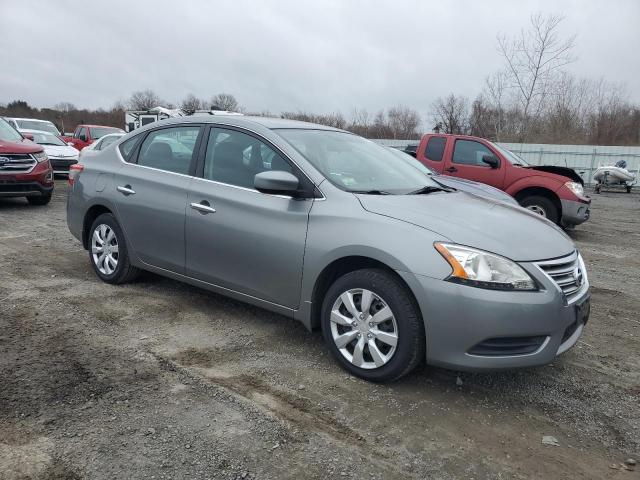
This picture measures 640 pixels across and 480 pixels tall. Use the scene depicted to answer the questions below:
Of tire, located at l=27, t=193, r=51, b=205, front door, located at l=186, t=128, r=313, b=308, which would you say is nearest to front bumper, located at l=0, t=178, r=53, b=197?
tire, located at l=27, t=193, r=51, b=205

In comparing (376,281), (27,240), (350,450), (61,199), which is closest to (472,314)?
(376,281)

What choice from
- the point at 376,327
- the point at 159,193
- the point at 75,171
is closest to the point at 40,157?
the point at 75,171

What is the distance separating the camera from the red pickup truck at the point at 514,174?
30.7 ft

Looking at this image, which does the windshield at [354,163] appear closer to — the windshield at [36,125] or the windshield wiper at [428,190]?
the windshield wiper at [428,190]

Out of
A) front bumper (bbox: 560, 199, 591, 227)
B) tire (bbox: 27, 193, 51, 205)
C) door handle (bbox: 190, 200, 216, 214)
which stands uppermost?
door handle (bbox: 190, 200, 216, 214)

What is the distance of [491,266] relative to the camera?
2920mm

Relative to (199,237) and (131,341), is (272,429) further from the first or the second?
(199,237)

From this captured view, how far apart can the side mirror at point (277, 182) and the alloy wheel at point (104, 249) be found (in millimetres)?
2089

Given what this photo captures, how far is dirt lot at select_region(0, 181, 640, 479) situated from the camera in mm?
2496

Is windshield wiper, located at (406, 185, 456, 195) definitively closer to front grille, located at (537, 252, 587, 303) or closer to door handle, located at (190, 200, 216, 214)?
front grille, located at (537, 252, 587, 303)

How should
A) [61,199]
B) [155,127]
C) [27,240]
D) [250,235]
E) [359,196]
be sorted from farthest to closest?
[61,199] → [27,240] → [155,127] → [250,235] → [359,196]

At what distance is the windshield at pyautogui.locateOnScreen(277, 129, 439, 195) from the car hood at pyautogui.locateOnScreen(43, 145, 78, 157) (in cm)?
1192

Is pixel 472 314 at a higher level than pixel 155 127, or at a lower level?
lower

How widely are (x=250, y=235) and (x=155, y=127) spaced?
1.82 meters
